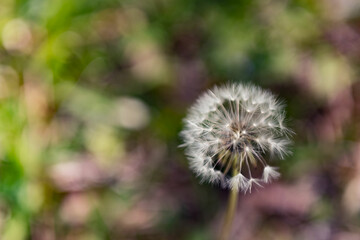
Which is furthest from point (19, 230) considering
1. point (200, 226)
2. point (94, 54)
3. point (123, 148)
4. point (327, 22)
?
point (327, 22)

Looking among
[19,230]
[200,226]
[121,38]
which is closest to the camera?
[19,230]

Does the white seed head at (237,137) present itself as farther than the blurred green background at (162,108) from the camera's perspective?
No

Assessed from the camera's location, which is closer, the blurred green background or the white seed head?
the white seed head

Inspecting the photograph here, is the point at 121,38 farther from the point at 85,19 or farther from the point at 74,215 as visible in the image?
the point at 74,215
